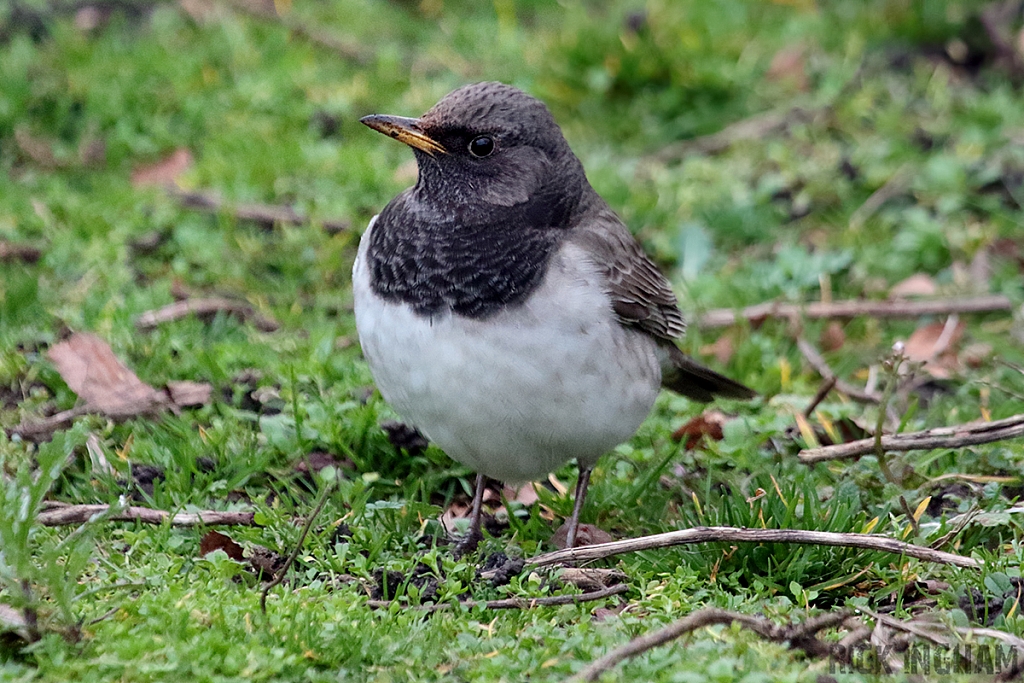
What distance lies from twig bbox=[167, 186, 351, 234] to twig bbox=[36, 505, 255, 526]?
8.88 ft

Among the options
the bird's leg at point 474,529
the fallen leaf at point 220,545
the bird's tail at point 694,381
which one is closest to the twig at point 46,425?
the fallen leaf at point 220,545

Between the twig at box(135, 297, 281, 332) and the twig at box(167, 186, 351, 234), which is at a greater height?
the twig at box(167, 186, 351, 234)

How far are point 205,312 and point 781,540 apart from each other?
128 inches

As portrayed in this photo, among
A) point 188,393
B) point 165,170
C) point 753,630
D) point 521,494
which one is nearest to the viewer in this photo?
point 753,630

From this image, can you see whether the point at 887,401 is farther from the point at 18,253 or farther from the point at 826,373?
the point at 18,253

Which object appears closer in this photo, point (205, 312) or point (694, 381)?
point (694, 381)

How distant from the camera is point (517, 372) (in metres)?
4.34

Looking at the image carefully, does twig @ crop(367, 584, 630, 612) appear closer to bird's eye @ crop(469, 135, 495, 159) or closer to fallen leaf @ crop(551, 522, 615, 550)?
fallen leaf @ crop(551, 522, 615, 550)

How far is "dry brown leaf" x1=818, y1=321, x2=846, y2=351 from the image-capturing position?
264 inches

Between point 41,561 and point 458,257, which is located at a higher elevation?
point 458,257

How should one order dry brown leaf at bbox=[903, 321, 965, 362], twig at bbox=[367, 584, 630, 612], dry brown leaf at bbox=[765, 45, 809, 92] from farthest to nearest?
dry brown leaf at bbox=[765, 45, 809, 92] < dry brown leaf at bbox=[903, 321, 965, 362] < twig at bbox=[367, 584, 630, 612]

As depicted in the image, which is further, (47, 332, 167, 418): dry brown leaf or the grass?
(47, 332, 167, 418): dry brown leaf

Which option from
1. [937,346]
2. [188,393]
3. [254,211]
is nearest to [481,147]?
[188,393]

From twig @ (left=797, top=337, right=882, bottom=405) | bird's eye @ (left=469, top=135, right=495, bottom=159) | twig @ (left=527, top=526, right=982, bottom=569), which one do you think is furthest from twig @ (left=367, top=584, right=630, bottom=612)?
twig @ (left=797, top=337, right=882, bottom=405)
